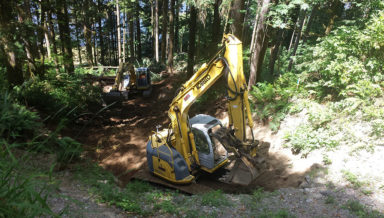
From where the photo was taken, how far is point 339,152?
264 inches

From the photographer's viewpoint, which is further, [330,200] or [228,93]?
[228,93]

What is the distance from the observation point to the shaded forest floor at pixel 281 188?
459 centimetres

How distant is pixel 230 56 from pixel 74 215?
4.60 metres

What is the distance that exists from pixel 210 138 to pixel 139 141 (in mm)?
4865

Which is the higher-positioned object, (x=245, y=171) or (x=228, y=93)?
(x=228, y=93)

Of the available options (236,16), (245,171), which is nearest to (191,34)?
(236,16)

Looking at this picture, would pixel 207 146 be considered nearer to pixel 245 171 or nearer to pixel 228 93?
pixel 245 171

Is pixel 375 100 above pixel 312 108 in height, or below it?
above

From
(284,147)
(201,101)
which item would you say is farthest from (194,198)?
(201,101)

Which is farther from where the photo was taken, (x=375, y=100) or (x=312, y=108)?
(x=312, y=108)

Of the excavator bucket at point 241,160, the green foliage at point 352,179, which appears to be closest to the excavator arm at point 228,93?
the excavator bucket at point 241,160

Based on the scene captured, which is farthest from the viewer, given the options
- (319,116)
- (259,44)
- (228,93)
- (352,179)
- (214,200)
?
(259,44)

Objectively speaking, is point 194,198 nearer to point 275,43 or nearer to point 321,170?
point 321,170

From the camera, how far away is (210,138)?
673cm
